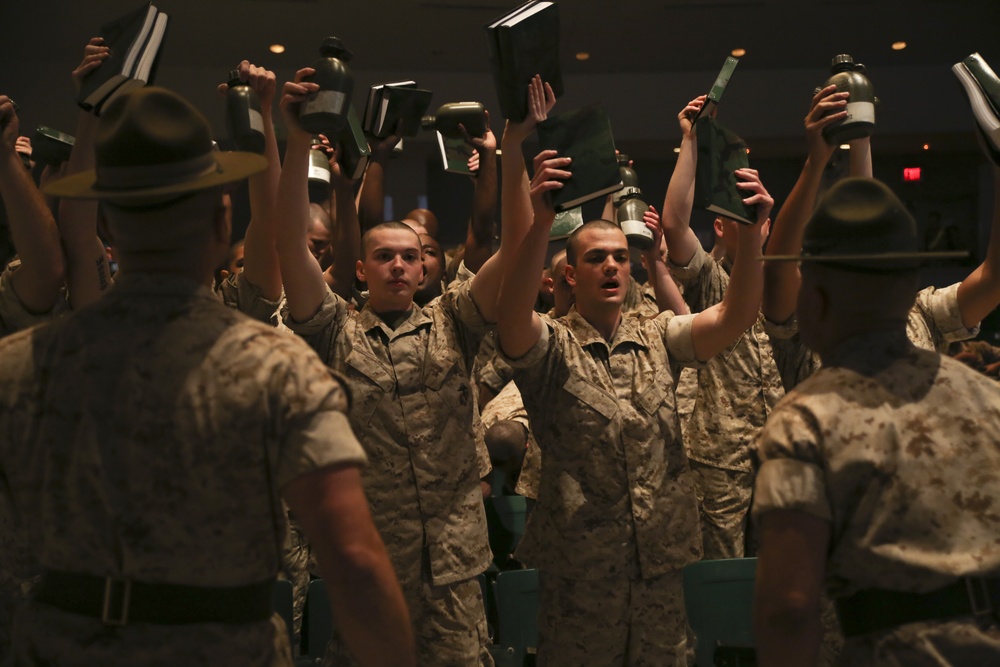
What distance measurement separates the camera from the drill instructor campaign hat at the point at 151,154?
4.69 feet

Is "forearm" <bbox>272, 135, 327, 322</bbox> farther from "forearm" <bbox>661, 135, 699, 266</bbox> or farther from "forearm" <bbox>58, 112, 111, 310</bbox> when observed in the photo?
"forearm" <bbox>661, 135, 699, 266</bbox>

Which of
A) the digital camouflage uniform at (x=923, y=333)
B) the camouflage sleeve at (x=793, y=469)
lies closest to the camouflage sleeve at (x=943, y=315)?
the digital camouflage uniform at (x=923, y=333)

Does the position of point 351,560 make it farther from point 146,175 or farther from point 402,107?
point 402,107

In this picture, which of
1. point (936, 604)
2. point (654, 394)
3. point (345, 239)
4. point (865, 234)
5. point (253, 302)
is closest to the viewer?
point (936, 604)

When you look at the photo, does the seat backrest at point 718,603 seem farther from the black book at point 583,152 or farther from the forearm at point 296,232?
the forearm at point 296,232

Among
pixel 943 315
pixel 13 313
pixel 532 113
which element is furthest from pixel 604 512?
pixel 13 313

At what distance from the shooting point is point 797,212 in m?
2.62

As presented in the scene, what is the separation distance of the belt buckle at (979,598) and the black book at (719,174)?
1.19 m

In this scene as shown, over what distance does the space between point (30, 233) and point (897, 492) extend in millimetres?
1950

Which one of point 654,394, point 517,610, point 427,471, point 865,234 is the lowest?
point 517,610

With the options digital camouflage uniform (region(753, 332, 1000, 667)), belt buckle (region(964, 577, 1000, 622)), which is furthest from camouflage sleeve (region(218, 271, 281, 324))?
belt buckle (region(964, 577, 1000, 622))

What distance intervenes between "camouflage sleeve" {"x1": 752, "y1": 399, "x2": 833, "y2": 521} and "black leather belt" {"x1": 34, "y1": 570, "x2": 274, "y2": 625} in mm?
748

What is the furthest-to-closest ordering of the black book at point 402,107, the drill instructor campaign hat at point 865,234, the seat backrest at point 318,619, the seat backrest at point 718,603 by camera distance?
the black book at point 402,107
the seat backrest at point 318,619
the seat backrest at point 718,603
the drill instructor campaign hat at point 865,234

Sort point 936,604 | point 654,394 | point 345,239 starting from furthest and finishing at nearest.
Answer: point 345,239 < point 654,394 < point 936,604
